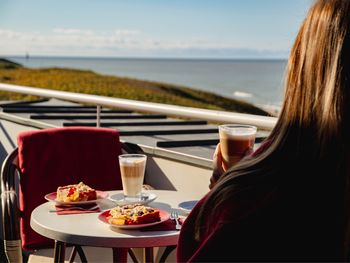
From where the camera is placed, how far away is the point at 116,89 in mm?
35219

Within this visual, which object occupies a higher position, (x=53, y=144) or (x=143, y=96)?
(x=53, y=144)

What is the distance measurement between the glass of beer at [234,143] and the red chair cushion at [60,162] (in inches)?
67.7

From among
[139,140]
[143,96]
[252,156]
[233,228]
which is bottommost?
[143,96]

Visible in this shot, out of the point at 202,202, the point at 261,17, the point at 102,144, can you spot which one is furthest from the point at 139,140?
the point at 261,17

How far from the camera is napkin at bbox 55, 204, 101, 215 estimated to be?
2.45 metres

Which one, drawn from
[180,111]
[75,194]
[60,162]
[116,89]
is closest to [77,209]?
[75,194]

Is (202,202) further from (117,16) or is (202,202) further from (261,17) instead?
(261,17)

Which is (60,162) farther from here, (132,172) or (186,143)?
(186,143)

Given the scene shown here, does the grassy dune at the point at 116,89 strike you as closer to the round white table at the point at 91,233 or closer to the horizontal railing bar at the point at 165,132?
the horizontal railing bar at the point at 165,132

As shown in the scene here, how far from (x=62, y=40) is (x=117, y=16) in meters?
15.0

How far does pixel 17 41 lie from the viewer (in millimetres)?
74125

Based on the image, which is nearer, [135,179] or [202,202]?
[202,202]

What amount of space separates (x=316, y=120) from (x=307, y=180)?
11 cm

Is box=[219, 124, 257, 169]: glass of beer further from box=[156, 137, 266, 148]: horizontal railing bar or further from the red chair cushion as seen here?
box=[156, 137, 266, 148]: horizontal railing bar
